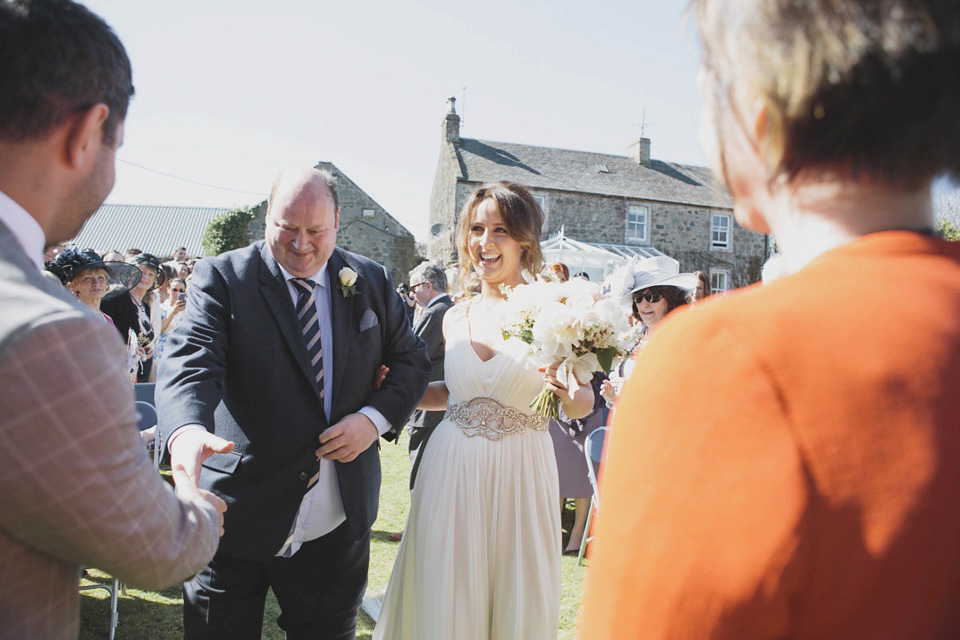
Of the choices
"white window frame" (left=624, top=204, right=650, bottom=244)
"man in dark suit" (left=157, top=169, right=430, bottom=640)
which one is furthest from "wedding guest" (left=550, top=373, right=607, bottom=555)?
"white window frame" (left=624, top=204, right=650, bottom=244)

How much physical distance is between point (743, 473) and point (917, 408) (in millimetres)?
209

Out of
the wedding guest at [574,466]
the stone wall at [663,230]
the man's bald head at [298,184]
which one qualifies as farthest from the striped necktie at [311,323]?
the stone wall at [663,230]

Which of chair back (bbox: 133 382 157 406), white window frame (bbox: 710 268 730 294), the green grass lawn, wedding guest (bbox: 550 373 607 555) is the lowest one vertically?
the green grass lawn

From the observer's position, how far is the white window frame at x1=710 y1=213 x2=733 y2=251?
33188mm

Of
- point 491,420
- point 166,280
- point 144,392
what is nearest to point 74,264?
point 144,392

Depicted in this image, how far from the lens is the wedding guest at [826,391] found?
0.77 metres

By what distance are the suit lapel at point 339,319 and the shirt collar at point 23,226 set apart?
5.88ft

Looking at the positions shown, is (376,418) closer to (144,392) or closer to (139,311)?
(144,392)

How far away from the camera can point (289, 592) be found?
9.66ft

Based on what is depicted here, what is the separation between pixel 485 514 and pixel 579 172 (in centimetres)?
3190

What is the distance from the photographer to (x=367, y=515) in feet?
9.96

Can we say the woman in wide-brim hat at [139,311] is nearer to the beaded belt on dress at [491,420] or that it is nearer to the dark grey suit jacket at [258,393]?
the dark grey suit jacket at [258,393]

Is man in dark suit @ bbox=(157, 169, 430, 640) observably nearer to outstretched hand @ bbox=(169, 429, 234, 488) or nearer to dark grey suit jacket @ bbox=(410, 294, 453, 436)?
outstretched hand @ bbox=(169, 429, 234, 488)

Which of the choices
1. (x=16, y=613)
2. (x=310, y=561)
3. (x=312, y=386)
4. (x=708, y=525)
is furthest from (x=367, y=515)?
(x=708, y=525)
